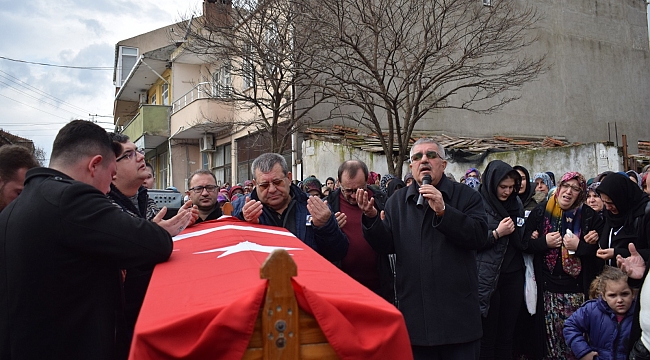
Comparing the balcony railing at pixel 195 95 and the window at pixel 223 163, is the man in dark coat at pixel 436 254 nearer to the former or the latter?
the balcony railing at pixel 195 95

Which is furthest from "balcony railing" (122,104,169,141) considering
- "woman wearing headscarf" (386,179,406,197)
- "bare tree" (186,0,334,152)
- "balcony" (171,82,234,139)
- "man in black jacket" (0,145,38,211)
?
"man in black jacket" (0,145,38,211)

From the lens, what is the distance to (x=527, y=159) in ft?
43.8

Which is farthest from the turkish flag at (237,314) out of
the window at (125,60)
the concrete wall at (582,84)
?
the window at (125,60)

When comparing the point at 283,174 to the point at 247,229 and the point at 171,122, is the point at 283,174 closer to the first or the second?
the point at 247,229

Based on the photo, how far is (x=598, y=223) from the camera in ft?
16.6

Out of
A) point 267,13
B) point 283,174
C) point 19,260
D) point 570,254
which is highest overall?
point 267,13

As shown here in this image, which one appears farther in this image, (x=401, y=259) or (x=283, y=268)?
(x=401, y=259)

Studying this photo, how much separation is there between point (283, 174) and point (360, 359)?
227 cm

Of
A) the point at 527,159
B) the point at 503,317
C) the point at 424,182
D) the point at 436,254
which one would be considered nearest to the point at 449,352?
the point at 436,254

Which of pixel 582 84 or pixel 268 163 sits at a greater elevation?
pixel 582 84

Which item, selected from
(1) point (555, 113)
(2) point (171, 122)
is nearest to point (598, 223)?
(1) point (555, 113)

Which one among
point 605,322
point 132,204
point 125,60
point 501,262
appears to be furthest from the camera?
point 125,60

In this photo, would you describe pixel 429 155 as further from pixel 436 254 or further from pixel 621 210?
pixel 621 210

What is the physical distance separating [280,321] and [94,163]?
4.43 feet
